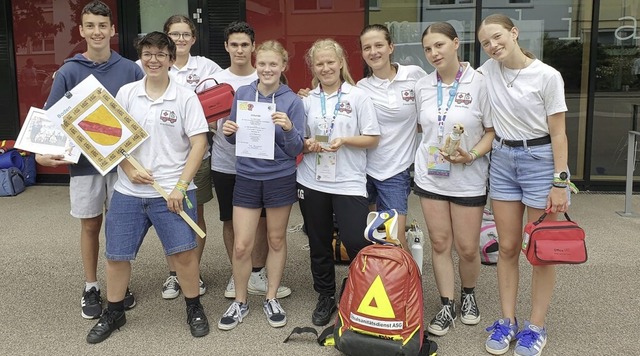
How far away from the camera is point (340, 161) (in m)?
3.48

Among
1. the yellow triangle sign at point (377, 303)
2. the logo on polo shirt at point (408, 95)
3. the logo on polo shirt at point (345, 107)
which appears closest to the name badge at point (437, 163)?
A: the logo on polo shirt at point (408, 95)

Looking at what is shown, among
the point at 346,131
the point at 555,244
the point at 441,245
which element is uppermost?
the point at 346,131

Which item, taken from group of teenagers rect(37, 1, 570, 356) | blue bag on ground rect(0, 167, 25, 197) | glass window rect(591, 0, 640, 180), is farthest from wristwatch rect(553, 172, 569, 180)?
blue bag on ground rect(0, 167, 25, 197)

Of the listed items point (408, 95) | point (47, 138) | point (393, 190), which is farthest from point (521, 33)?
point (47, 138)

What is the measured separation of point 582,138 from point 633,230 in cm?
216

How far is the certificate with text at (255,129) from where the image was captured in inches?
132

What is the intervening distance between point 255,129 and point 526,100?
148 cm

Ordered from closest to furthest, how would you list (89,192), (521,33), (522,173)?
1. (522,173)
2. (89,192)
3. (521,33)

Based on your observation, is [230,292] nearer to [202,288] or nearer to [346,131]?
[202,288]

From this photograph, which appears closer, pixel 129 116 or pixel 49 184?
pixel 129 116

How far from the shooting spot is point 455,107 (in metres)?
3.32

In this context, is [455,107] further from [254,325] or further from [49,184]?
[49,184]

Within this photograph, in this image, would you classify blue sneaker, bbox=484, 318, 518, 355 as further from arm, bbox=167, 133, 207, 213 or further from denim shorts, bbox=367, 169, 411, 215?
arm, bbox=167, 133, 207, 213

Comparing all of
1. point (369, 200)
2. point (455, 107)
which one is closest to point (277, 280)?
point (369, 200)
